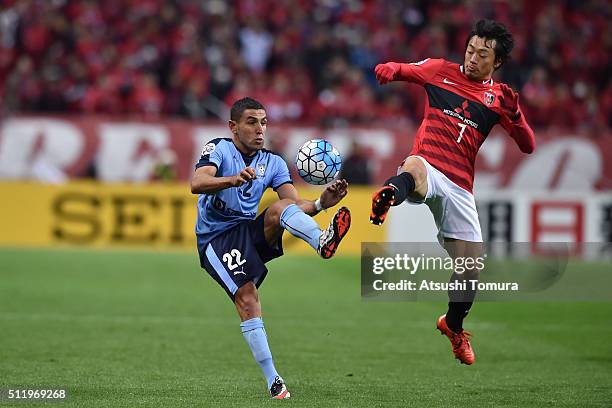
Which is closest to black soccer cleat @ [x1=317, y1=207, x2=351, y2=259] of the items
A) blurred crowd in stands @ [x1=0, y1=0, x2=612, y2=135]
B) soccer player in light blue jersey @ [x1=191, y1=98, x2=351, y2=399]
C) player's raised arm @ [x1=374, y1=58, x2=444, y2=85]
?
soccer player in light blue jersey @ [x1=191, y1=98, x2=351, y2=399]

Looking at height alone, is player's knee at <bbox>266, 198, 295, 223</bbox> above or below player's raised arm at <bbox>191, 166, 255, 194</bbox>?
below

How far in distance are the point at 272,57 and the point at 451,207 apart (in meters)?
15.0

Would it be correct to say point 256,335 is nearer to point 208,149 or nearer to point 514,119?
point 208,149

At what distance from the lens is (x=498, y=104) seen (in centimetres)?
882

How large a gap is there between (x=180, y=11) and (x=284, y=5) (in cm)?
231

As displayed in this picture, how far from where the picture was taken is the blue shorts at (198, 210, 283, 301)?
26.4 feet

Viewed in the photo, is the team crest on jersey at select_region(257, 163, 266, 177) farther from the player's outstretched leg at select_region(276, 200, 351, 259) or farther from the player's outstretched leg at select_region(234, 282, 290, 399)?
the player's outstretched leg at select_region(234, 282, 290, 399)

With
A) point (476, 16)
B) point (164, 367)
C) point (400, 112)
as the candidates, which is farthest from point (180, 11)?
point (164, 367)

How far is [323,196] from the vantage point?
7.85 m

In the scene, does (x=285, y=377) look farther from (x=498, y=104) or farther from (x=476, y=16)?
(x=476, y=16)

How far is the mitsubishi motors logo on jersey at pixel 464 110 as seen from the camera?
8.78 m

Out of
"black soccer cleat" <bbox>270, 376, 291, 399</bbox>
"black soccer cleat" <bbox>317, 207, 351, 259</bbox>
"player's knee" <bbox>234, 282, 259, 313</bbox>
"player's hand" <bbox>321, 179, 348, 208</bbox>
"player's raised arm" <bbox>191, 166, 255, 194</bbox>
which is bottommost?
"black soccer cleat" <bbox>270, 376, 291, 399</bbox>

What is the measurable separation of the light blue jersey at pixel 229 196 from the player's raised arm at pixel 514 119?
1.93 meters

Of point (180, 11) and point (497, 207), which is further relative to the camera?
point (180, 11)
